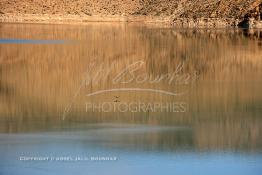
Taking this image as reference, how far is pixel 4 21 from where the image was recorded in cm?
8506

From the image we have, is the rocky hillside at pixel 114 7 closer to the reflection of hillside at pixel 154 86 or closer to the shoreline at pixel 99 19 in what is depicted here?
the shoreline at pixel 99 19

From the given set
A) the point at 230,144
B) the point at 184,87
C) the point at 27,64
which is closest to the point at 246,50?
the point at 27,64

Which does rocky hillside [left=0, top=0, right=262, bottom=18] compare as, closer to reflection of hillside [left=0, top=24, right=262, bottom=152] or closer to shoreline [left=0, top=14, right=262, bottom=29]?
shoreline [left=0, top=14, right=262, bottom=29]

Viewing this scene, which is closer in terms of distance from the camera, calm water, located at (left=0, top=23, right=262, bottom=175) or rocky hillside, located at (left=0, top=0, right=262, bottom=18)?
calm water, located at (left=0, top=23, right=262, bottom=175)

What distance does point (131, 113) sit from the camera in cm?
1986

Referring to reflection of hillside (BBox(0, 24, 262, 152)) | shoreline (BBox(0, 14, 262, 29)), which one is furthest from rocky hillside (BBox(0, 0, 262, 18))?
reflection of hillside (BBox(0, 24, 262, 152))

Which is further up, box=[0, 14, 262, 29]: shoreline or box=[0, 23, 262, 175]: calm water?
box=[0, 14, 262, 29]: shoreline

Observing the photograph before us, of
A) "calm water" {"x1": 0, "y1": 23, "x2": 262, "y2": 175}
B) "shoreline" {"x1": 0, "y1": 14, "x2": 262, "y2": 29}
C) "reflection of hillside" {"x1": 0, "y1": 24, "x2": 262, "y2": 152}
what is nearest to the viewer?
"calm water" {"x1": 0, "y1": 23, "x2": 262, "y2": 175}

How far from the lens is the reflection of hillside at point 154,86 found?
1802 cm

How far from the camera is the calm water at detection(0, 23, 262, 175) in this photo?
14.7 m

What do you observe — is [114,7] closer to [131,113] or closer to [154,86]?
[154,86]

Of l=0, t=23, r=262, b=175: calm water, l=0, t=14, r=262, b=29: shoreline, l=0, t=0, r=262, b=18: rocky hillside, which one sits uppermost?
l=0, t=0, r=262, b=18: rocky hillside

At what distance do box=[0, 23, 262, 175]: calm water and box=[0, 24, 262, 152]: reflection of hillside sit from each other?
28 mm

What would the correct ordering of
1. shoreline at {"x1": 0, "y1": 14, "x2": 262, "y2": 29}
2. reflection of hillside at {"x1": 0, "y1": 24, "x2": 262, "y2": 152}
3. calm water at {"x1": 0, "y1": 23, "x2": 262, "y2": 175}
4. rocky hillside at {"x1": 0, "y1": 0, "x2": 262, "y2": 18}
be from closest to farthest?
calm water at {"x1": 0, "y1": 23, "x2": 262, "y2": 175}
reflection of hillside at {"x1": 0, "y1": 24, "x2": 262, "y2": 152}
shoreline at {"x1": 0, "y1": 14, "x2": 262, "y2": 29}
rocky hillside at {"x1": 0, "y1": 0, "x2": 262, "y2": 18}
